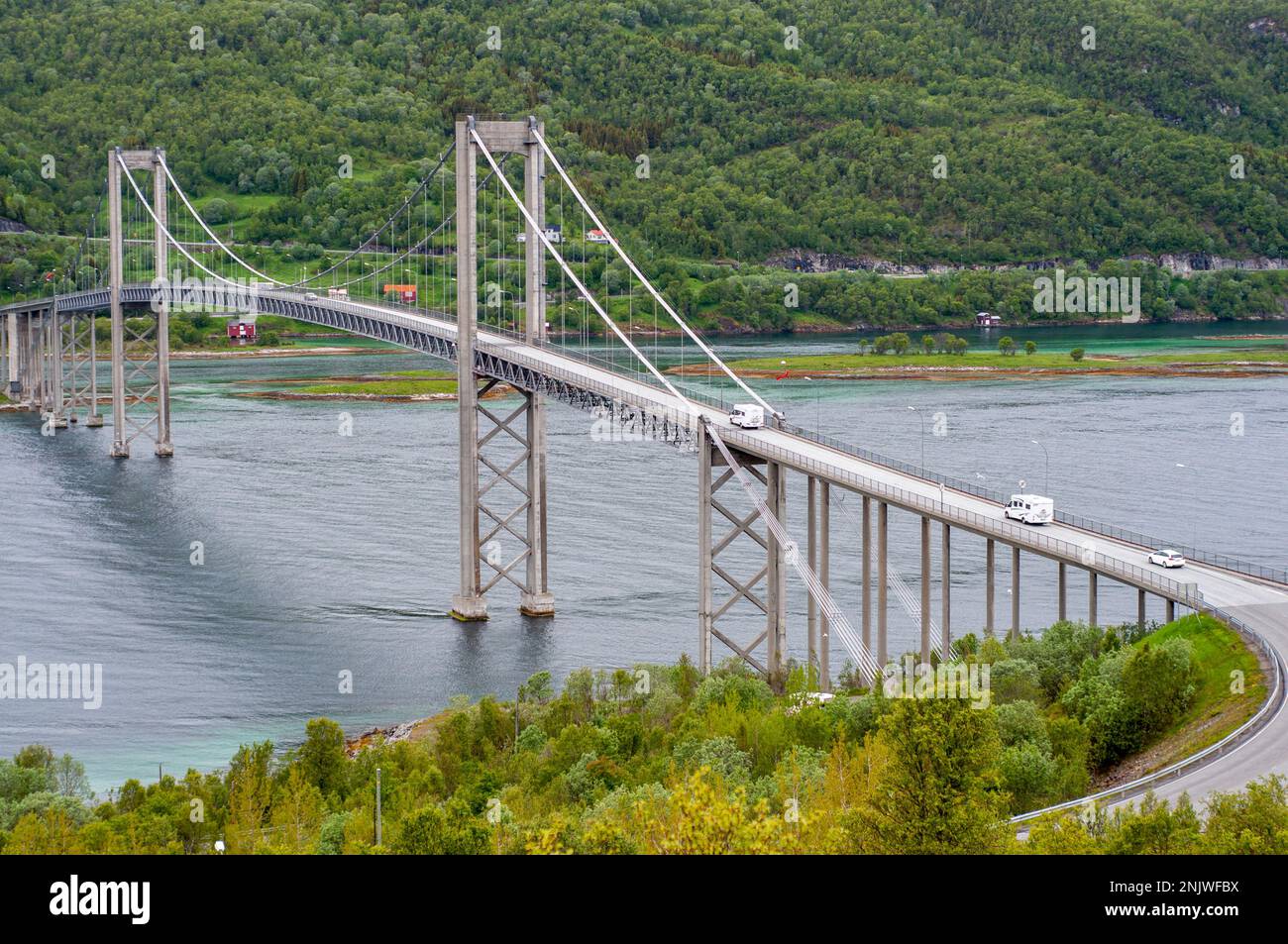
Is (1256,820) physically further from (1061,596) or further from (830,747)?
(1061,596)

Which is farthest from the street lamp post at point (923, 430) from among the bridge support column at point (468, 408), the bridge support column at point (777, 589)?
the bridge support column at point (777, 589)

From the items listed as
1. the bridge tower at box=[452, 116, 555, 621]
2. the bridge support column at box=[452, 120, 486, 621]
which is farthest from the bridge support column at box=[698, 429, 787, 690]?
the bridge support column at box=[452, 120, 486, 621]

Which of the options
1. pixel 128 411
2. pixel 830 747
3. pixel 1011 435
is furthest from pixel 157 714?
pixel 128 411

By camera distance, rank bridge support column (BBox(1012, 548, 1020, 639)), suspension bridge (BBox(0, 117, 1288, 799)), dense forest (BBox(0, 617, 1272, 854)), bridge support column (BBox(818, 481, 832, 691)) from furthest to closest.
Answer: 1. bridge support column (BBox(818, 481, 832, 691))
2. bridge support column (BBox(1012, 548, 1020, 639))
3. suspension bridge (BBox(0, 117, 1288, 799))
4. dense forest (BBox(0, 617, 1272, 854))

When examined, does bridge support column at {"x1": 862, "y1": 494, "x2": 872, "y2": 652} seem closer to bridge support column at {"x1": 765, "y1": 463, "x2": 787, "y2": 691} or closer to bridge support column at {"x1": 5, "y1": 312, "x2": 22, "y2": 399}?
bridge support column at {"x1": 765, "y1": 463, "x2": 787, "y2": 691}

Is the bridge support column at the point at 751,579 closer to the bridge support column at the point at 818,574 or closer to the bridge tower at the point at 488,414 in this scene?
the bridge support column at the point at 818,574
